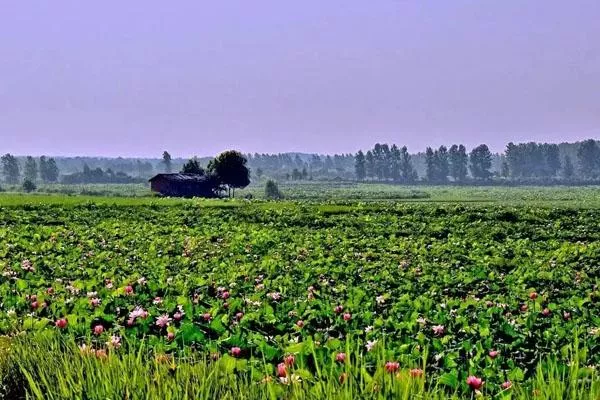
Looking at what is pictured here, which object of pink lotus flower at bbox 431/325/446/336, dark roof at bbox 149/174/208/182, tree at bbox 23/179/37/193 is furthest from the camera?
tree at bbox 23/179/37/193

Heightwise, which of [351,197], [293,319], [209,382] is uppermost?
[209,382]

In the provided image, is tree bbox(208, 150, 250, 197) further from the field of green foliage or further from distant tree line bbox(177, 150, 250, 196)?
the field of green foliage

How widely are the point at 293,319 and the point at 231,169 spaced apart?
3342 inches

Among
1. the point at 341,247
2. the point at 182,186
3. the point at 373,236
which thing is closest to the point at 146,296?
the point at 341,247

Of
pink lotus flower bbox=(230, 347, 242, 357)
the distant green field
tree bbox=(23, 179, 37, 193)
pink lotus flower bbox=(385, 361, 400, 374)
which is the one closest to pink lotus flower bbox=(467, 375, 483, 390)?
pink lotus flower bbox=(385, 361, 400, 374)

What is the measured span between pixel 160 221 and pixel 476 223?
14.4 meters

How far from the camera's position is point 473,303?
334 inches

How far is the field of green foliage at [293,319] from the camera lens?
4.23m

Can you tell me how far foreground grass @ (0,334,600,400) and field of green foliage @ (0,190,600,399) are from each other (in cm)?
2

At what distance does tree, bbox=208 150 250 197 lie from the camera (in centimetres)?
9156

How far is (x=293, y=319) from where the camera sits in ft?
24.5

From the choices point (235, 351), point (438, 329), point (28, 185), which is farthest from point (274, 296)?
point (28, 185)

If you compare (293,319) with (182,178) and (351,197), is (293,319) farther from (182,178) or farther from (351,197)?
(351,197)

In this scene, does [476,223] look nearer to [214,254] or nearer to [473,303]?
[214,254]
